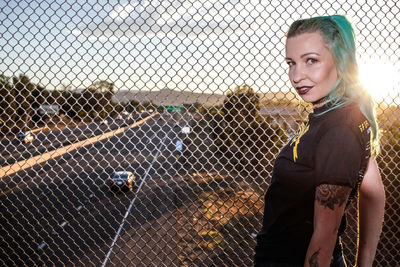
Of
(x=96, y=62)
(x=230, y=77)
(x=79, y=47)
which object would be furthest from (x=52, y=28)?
(x=230, y=77)

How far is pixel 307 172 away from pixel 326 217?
199mm

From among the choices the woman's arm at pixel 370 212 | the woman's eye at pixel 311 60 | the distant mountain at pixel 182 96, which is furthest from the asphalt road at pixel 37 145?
the woman's arm at pixel 370 212

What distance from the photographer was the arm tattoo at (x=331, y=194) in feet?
3.79

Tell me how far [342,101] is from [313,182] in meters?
0.39

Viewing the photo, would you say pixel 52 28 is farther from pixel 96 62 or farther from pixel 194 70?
pixel 194 70

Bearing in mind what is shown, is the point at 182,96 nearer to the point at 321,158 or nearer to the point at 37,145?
the point at 321,158

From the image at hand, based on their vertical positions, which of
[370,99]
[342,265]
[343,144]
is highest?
[370,99]

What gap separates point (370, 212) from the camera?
1.56 metres

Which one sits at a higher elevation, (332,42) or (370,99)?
(332,42)

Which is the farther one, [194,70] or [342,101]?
[194,70]

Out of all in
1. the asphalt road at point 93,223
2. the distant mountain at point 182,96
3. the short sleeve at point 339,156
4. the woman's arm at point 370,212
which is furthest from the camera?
the asphalt road at point 93,223

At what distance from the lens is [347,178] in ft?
3.72

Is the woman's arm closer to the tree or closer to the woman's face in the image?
the woman's face

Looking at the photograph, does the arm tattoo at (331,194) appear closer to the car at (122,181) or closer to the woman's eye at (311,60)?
the woman's eye at (311,60)
